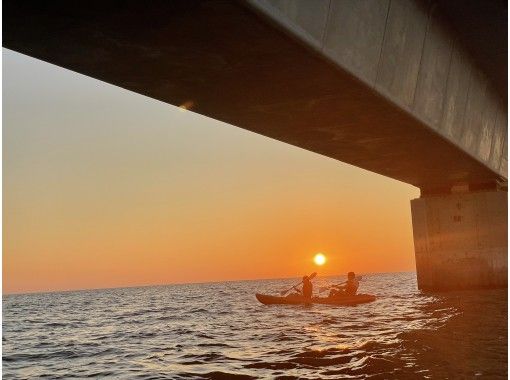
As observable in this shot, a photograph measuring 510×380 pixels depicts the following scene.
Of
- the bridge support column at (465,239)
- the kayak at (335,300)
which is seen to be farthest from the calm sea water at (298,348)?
the kayak at (335,300)

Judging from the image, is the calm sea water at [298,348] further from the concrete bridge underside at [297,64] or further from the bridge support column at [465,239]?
the concrete bridge underside at [297,64]

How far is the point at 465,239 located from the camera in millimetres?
29031

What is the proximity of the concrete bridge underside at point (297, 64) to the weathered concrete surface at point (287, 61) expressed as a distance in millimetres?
27

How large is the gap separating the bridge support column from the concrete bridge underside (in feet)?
31.2

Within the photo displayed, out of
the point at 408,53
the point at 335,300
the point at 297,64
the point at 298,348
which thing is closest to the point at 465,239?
the point at 335,300

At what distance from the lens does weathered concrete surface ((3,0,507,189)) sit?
314 inches

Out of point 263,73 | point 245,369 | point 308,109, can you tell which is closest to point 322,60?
point 263,73

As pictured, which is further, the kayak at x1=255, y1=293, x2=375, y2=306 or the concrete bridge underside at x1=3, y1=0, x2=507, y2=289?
the kayak at x1=255, y1=293, x2=375, y2=306

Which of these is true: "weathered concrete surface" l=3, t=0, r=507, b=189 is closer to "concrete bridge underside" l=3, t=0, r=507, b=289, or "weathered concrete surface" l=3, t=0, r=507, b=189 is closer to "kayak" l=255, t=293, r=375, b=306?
"concrete bridge underside" l=3, t=0, r=507, b=289

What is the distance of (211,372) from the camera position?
12.7 metres

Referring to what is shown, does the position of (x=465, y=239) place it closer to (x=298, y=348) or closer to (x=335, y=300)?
(x=335, y=300)

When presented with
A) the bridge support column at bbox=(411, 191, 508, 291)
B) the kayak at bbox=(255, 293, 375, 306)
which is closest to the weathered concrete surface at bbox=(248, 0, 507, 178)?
the bridge support column at bbox=(411, 191, 508, 291)

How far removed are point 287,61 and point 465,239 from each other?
2256 centimetres

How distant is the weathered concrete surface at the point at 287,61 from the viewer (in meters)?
7.97
